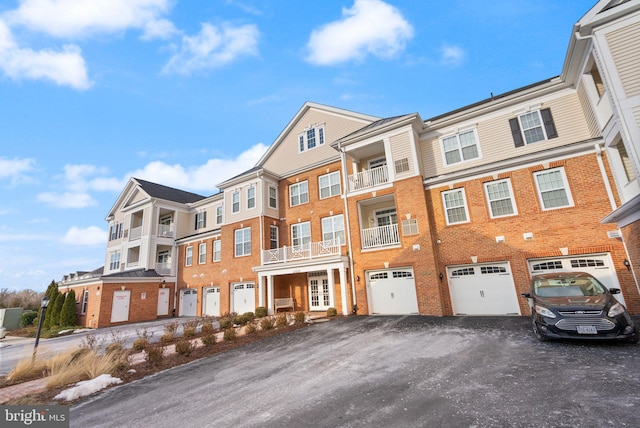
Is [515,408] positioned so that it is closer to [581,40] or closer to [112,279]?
[581,40]

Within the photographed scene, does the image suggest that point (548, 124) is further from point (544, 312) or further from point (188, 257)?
point (188, 257)

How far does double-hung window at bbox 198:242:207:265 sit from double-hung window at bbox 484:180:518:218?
66.2 ft

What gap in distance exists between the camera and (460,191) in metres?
13.6

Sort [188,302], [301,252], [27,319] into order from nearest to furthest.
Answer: [301,252] → [188,302] → [27,319]

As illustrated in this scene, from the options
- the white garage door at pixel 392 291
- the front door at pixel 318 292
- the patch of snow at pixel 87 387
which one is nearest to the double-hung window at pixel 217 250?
the front door at pixel 318 292

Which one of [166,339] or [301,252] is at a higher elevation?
[301,252]

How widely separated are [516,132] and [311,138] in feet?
39.3

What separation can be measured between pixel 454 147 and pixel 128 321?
80.9 ft

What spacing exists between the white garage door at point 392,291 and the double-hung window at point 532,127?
7944 millimetres

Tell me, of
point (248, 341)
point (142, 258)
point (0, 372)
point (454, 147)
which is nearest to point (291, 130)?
point (454, 147)

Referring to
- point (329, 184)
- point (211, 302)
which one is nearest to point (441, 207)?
point (329, 184)

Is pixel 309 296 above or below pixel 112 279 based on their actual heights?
below

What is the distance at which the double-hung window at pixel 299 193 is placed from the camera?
19.3 meters

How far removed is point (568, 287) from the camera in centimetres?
788
